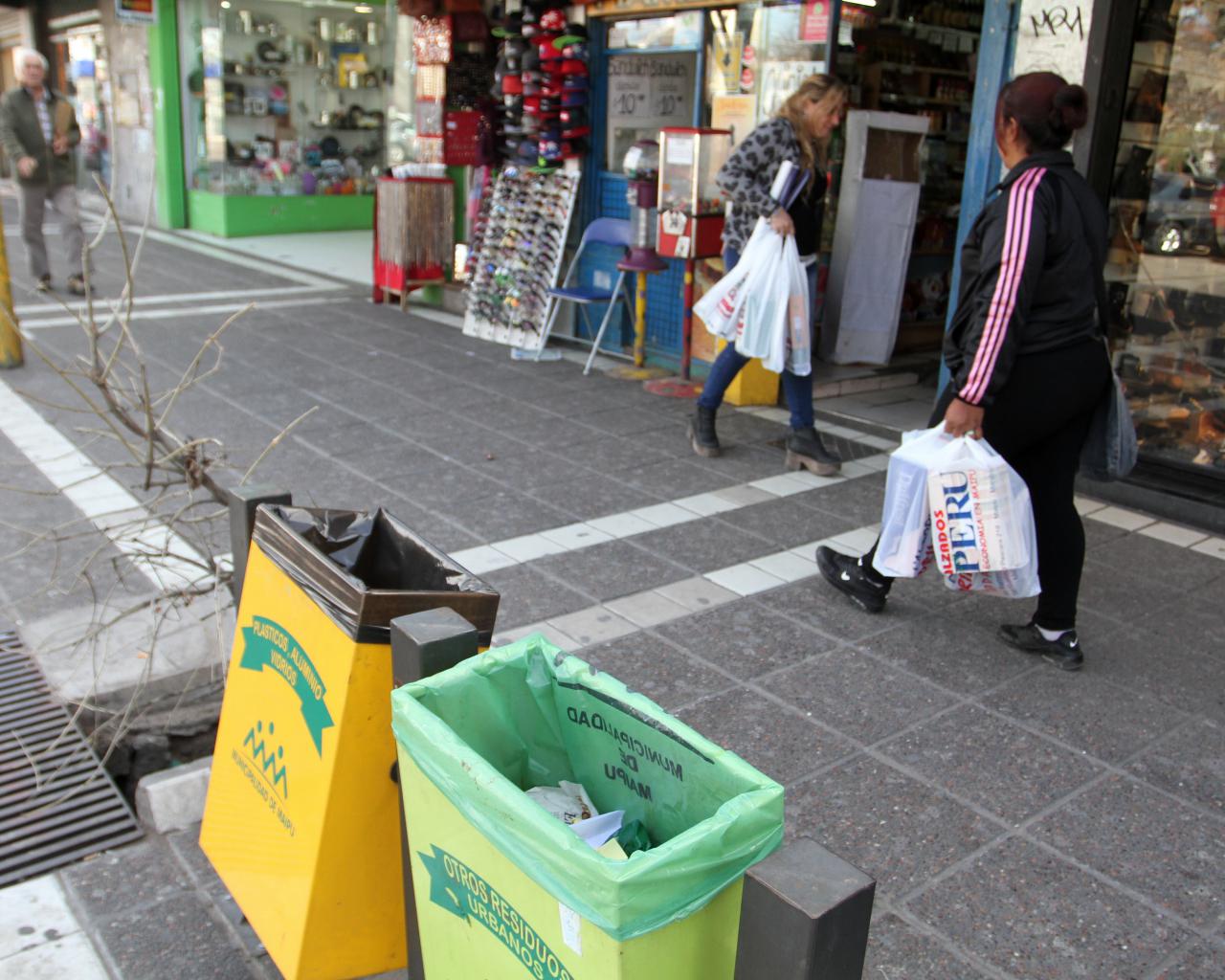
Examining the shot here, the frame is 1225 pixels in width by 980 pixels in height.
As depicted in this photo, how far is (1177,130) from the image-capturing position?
518 centimetres

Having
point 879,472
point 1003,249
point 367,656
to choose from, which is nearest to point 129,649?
point 367,656

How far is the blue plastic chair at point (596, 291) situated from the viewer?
762 centimetres

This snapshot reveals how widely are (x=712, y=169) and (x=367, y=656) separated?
551 centimetres

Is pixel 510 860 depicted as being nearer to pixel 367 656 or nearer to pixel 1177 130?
pixel 367 656

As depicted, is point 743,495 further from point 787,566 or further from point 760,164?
point 760,164

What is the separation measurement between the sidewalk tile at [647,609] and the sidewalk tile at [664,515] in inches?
30.2

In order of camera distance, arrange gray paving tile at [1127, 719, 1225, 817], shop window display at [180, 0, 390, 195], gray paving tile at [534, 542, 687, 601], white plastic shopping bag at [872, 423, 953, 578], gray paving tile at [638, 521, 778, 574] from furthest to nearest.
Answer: shop window display at [180, 0, 390, 195] → gray paving tile at [638, 521, 778, 574] → gray paving tile at [534, 542, 687, 601] → white plastic shopping bag at [872, 423, 953, 578] → gray paving tile at [1127, 719, 1225, 817]

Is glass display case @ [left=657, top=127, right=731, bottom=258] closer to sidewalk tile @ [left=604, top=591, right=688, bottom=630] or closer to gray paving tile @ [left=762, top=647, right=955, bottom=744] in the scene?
sidewalk tile @ [left=604, top=591, right=688, bottom=630]

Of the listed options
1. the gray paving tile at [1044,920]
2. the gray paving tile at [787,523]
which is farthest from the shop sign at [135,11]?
the gray paving tile at [1044,920]

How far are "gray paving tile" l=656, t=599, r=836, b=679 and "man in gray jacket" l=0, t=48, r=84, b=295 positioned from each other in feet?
23.8

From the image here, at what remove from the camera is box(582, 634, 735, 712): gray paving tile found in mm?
3473

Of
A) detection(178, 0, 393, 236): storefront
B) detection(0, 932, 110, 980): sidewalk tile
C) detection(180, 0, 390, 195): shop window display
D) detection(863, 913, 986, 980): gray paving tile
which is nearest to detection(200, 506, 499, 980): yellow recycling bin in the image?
detection(0, 932, 110, 980): sidewalk tile

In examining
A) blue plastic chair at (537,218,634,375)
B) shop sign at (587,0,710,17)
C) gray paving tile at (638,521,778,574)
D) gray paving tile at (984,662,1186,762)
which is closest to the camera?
gray paving tile at (984,662,1186,762)

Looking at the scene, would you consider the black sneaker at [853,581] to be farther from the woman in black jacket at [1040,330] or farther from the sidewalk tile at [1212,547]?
the sidewalk tile at [1212,547]
